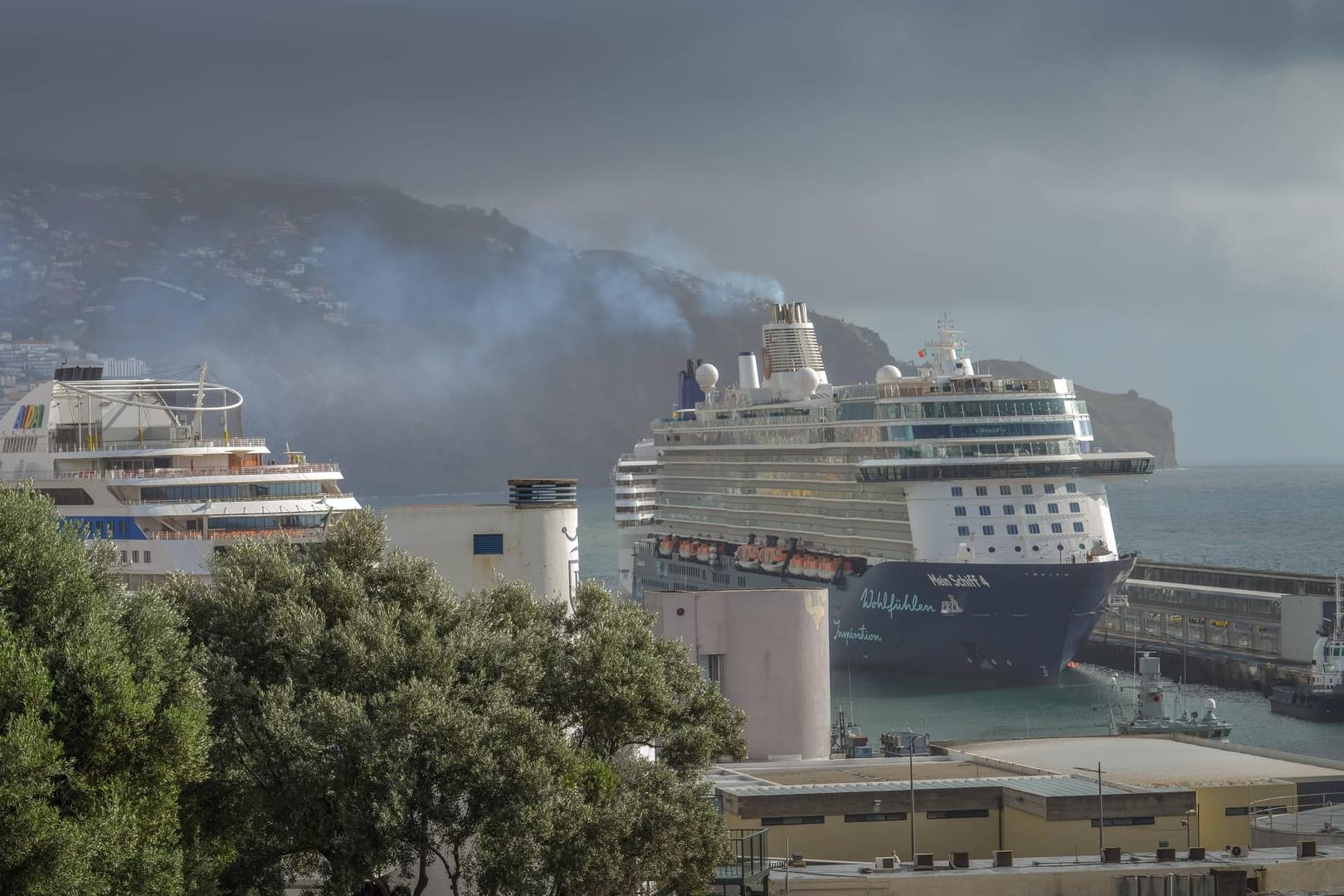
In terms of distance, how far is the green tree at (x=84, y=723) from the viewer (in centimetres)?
1464

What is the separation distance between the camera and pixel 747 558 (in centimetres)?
6988

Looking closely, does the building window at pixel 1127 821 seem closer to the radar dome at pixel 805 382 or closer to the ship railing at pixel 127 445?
the ship railing at pixel 127 445

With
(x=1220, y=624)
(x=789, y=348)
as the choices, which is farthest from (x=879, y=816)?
(x=789, y=348)

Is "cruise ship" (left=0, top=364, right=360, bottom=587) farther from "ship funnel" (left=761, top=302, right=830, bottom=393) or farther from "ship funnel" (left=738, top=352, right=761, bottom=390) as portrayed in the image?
"ship funnel" (left=738, top=352, right=761, bottom=390)

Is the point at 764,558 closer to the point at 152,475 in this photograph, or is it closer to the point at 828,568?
the point at 828,568

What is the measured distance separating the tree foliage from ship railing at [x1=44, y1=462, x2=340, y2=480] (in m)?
16.5

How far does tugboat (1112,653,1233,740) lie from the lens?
43.1 m

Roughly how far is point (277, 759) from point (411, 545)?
1033 centimetres

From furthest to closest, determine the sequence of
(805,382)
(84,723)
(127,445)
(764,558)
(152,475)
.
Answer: (805,382) → (764,558) → (127,445) → (152,475) → (84,723)

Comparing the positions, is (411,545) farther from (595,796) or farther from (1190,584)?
(1190,584)

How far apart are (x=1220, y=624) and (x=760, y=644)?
38.0 meters

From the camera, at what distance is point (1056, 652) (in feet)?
183

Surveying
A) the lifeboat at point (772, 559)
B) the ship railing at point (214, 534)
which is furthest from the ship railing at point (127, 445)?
→ the lifeboat at point (772, 559)

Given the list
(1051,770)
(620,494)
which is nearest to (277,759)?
(1051,770)
